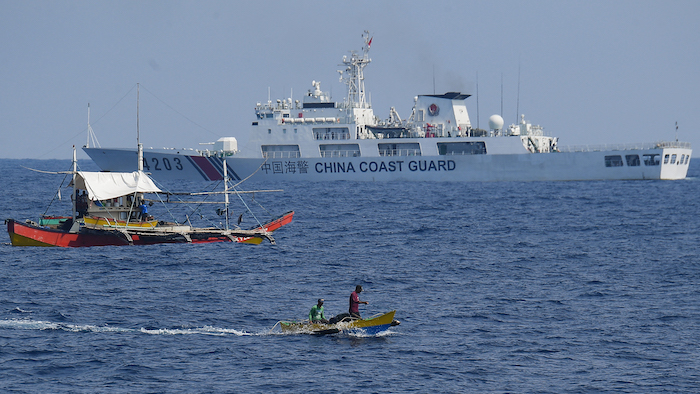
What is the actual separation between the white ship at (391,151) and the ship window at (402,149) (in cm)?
12

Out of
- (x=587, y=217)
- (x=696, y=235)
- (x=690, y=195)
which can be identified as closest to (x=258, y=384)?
(x=696, y=235)

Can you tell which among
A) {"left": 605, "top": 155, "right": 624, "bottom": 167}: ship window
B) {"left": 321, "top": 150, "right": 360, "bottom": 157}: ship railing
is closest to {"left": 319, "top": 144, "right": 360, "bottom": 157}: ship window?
{"left": 321, "top": 150, "right": 360, "bottom": 157}: ship railing

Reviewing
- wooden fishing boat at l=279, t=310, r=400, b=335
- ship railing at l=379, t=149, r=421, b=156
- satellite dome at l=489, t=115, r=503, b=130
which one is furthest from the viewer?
ship railing at l=379, t=149, r=421, b=156

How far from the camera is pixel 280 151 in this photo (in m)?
90.1

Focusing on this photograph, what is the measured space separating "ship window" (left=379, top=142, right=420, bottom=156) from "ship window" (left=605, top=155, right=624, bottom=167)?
21.5 m

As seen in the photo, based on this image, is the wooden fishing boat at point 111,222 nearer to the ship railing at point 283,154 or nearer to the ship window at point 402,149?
the ship railing at point 283,154

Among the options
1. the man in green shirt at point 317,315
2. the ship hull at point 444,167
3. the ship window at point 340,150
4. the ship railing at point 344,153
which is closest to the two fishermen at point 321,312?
the man in green shirt at point 317,315

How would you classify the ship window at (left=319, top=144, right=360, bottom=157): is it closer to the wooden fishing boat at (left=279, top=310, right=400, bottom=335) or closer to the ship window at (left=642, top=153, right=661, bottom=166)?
the ship window at (left=642, top=153, right=661, bottom=166)

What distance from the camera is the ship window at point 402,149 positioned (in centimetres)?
8856

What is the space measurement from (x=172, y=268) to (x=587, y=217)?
3487 centimetres

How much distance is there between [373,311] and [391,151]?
62.2 metres

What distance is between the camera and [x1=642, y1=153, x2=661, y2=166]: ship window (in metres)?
86.2

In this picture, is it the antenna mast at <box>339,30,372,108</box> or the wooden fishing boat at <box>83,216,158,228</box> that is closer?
the wooden fishing boat at <box>83,216,158,228</box>

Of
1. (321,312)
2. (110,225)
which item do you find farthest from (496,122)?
(321,312)
